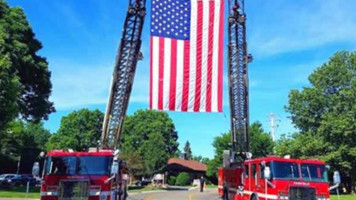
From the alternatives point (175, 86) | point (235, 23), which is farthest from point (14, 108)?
point (235, 23)

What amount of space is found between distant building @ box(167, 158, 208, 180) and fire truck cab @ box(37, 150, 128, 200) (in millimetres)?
58886

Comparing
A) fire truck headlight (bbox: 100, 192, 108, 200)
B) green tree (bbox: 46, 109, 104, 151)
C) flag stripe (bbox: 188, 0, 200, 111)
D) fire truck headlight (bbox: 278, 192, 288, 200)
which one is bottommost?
fire truck headlight (bbox: 100, 192, 108, 200)

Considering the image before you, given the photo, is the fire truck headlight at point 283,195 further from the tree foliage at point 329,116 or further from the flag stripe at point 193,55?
the tree foliage at point 329,116

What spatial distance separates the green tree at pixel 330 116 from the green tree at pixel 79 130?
125 ft

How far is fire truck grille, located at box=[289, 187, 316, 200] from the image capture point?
51.2 feet

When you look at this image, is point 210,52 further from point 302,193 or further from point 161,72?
point 302,193

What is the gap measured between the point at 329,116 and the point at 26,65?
2888 centimetres

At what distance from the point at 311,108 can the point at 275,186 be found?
1258 inches

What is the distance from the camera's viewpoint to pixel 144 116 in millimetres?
82375

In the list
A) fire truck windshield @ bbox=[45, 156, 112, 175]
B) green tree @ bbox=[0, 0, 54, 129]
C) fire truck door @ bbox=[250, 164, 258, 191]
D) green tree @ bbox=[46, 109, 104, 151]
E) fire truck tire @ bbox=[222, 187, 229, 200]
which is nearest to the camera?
fire truck windshield @ bbox=[45, 156, 112, 175]

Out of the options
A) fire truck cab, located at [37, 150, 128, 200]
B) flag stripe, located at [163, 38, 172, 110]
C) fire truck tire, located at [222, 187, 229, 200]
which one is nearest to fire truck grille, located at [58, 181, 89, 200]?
fire truck cab, located at [37, 150, 128, 200]

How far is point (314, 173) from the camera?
16172 mm

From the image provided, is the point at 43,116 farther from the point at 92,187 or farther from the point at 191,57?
the point at 92,187

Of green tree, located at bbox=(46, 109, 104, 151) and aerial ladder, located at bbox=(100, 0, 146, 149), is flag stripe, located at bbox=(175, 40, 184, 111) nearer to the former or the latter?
aerial ladder, located at bbox=(100, 0, 146, 149)
